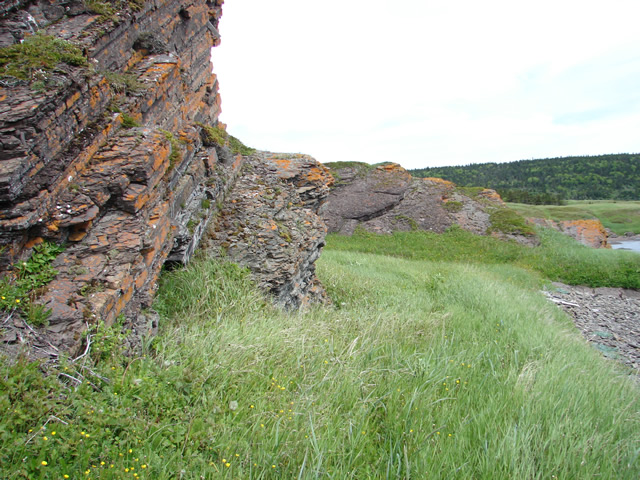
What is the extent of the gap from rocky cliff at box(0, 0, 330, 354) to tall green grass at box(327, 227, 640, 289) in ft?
40.8

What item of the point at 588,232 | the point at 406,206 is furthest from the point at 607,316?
the point at 588,232

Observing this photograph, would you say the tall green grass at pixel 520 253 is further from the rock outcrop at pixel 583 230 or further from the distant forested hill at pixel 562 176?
the distant forested hill at pixel 562 176

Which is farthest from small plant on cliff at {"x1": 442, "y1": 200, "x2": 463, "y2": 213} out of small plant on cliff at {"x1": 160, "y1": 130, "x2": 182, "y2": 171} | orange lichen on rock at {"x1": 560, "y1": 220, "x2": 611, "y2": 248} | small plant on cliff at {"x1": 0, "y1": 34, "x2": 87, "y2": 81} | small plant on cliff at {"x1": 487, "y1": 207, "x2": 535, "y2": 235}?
small plant on cliff at {"x1": 0, "y1": 34, "x2": 87, "y2": 81}

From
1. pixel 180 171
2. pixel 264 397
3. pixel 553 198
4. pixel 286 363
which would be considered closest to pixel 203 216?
pixel 180 171

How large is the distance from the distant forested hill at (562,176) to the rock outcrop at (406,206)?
69996 millimetres

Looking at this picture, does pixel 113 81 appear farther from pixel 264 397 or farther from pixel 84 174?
pixel 264 397

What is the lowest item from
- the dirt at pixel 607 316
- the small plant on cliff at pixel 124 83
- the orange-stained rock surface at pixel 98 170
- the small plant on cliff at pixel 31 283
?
the dirt at pixel 607 316

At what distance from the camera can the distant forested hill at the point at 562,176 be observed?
95438 mm

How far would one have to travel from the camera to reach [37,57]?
13.5 feet

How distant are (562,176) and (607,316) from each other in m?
115

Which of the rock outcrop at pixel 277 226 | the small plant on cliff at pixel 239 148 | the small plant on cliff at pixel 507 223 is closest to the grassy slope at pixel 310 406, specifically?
the rock outcrop at pixel 277 226

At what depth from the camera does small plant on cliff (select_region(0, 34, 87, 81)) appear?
391 centimetres

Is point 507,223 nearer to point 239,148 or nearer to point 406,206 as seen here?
point 406,206

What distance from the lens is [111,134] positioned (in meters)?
4.70
